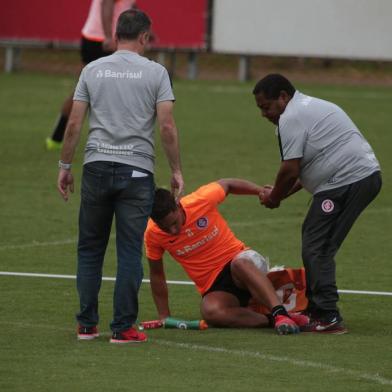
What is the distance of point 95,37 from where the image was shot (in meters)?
18.1

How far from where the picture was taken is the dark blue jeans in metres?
8.12

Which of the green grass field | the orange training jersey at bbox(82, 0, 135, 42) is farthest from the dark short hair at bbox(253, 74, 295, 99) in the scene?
the orange training jersey at bbox(82, 0, 135, 42)

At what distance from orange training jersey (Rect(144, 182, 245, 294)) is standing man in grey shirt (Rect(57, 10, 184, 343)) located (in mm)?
816

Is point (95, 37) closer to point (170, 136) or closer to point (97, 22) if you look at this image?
point (97, 22)

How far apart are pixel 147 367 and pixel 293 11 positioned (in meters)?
21.3

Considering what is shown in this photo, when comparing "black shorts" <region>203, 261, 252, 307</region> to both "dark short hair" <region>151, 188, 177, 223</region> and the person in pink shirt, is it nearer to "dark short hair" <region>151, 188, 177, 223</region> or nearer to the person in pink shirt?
"dark short hair" <region>151, 188, 177, 223</region>

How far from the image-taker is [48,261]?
11.4 m

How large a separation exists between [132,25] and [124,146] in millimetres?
755

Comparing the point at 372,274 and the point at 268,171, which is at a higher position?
the point at 372,274

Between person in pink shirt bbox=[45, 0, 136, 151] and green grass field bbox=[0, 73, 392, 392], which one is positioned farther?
person in pink shirt bbox=[45, 0, 136, 151]

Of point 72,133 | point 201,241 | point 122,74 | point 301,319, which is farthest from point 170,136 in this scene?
point 301,319

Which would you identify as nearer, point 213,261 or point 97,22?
point 213,261

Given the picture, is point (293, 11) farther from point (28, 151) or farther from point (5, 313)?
point (5, 313)

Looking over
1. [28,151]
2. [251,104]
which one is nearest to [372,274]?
[28,151]
